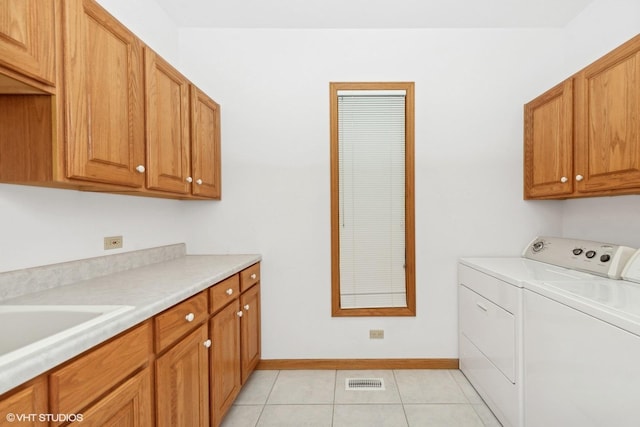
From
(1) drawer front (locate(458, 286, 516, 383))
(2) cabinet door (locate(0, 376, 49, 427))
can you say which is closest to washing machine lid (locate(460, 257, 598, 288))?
(1) drawer front (locate(458, 286, 516, 383))

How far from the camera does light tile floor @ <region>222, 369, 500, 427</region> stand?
196 centimetres

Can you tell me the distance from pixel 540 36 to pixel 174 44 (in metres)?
3.05

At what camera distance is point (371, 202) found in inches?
104

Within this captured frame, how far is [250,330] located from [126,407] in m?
1.32

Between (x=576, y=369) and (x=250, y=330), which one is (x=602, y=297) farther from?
(x=250, y=330)

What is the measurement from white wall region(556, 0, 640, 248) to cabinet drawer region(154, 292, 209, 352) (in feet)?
8.52

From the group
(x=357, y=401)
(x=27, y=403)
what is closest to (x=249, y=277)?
(x=357, y=401)

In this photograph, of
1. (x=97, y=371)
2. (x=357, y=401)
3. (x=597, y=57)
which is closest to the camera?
(x=97, y=371)

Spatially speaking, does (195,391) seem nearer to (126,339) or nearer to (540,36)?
(126,339)

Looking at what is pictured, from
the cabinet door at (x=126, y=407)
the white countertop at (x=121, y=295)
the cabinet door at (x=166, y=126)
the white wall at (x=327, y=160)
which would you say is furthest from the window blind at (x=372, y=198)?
the cabinet door at (x=126, y=407)

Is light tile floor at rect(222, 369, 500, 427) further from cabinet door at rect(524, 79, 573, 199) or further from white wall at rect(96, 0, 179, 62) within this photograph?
white wall at rect(96, 0, 179, 62)

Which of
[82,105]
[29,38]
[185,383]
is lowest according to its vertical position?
[185,383]

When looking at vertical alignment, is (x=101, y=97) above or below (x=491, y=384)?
above

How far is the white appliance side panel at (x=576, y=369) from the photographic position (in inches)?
43.2
